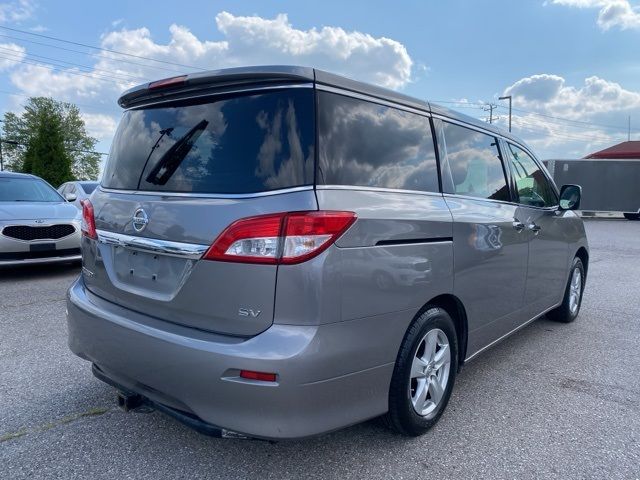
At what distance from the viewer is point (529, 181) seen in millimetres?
4430

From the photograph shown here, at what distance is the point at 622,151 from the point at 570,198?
51.8 metres

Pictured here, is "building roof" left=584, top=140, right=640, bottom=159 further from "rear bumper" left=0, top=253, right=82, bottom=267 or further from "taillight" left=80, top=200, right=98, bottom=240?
"taillight" left=80, top=200, right=98, bottom=240

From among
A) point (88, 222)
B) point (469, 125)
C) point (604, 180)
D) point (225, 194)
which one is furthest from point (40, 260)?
point (604, 180)

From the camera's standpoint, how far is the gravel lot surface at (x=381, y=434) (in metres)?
2.57

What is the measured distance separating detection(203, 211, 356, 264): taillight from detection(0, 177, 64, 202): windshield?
7.21m

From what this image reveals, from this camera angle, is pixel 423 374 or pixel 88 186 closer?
pixel 423 374

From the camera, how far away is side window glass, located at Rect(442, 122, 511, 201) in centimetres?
330

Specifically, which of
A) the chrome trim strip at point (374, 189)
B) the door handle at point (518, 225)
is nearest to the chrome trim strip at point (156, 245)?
the chrome trim strip at point (374, 189)

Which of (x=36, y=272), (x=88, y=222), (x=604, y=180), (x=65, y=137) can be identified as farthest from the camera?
(x=65, y=137)

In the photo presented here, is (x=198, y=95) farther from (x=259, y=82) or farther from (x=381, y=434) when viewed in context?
(x=381, y=434)

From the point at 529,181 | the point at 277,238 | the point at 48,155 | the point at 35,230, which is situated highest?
the point at 48,155

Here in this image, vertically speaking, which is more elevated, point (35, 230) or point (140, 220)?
point (140, 220)

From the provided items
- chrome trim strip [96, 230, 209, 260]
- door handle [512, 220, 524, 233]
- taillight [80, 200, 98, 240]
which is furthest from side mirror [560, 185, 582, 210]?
taillight [80, 200, 98, 240]

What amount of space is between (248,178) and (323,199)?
349 mm
